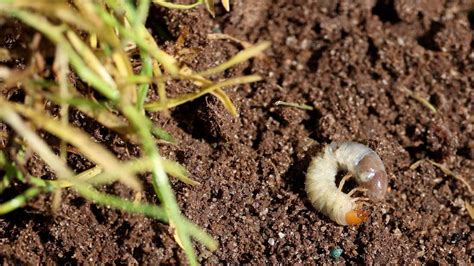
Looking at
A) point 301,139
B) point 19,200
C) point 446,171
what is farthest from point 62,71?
point 446,171

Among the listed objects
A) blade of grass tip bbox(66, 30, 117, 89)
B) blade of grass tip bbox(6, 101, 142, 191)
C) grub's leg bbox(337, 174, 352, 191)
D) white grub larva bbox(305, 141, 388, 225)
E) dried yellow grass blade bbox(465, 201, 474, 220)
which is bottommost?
dried yellow grass blade bbox(465, 201, 474, 220)

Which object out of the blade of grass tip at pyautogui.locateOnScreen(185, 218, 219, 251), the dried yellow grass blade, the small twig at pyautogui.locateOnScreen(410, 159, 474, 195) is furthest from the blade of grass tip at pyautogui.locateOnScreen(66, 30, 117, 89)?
the dried yellow grass blade

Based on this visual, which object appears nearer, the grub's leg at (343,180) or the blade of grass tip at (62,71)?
the blade of grass tip at (62,71)

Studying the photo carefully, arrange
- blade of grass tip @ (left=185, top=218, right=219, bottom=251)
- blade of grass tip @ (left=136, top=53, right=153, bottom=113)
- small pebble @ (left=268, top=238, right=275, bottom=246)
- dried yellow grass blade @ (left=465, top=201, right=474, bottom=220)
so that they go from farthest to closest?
dried yellow grass blade @ (left=465, top=201, right=474, bottom=220), small pebble @ (left=268, top=238, right=275, bottom=246), blade of grass tip @ (left=185, top=218, right=219, bottom=251), blade of grass tip @ (left=136, top=53, right=153, bottom=113)

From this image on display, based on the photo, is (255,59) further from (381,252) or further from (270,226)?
(381,252)

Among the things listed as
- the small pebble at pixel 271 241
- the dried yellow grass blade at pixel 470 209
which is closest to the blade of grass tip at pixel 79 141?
the small pebble at pixel 271 241

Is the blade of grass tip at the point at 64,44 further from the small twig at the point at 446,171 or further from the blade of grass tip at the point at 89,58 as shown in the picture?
the small twig at the point at 446,171

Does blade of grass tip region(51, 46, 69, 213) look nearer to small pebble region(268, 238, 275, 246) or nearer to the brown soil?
the brown soil

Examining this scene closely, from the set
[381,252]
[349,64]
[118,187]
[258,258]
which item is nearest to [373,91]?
[349,64]
